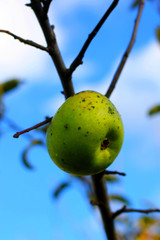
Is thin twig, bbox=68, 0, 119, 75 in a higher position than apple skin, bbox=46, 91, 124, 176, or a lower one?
higher

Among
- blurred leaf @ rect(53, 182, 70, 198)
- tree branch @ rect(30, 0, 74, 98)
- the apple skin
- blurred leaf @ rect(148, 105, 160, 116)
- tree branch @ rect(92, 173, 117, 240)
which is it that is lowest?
tree branch @ rect(92, 173, 117, 240)

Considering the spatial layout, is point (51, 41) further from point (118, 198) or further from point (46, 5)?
point (118, 198)

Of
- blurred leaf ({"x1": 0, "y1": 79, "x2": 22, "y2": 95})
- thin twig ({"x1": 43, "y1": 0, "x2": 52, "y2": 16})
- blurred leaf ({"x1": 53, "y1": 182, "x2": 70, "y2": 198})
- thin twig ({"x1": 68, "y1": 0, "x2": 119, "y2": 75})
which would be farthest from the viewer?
blurred leaf ({"x1": 0, "y1": 79, "x2": 22, "y2": 95})

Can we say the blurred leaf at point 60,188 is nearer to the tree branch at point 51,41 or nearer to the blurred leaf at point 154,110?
the blurred leaf at point 154,110

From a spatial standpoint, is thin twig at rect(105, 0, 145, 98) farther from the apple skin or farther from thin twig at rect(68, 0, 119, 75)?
thin twig at rect(68, 0, 119, 75)

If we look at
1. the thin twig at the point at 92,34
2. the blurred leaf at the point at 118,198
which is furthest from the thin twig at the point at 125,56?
the blurred leaf at the point at 118,198

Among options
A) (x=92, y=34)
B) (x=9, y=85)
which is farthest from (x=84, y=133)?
(x=9, y=85)

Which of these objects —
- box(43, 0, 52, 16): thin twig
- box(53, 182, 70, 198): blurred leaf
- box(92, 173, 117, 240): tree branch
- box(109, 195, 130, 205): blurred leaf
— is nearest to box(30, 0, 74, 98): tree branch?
box(43, 0, 52, 16): thin twig
